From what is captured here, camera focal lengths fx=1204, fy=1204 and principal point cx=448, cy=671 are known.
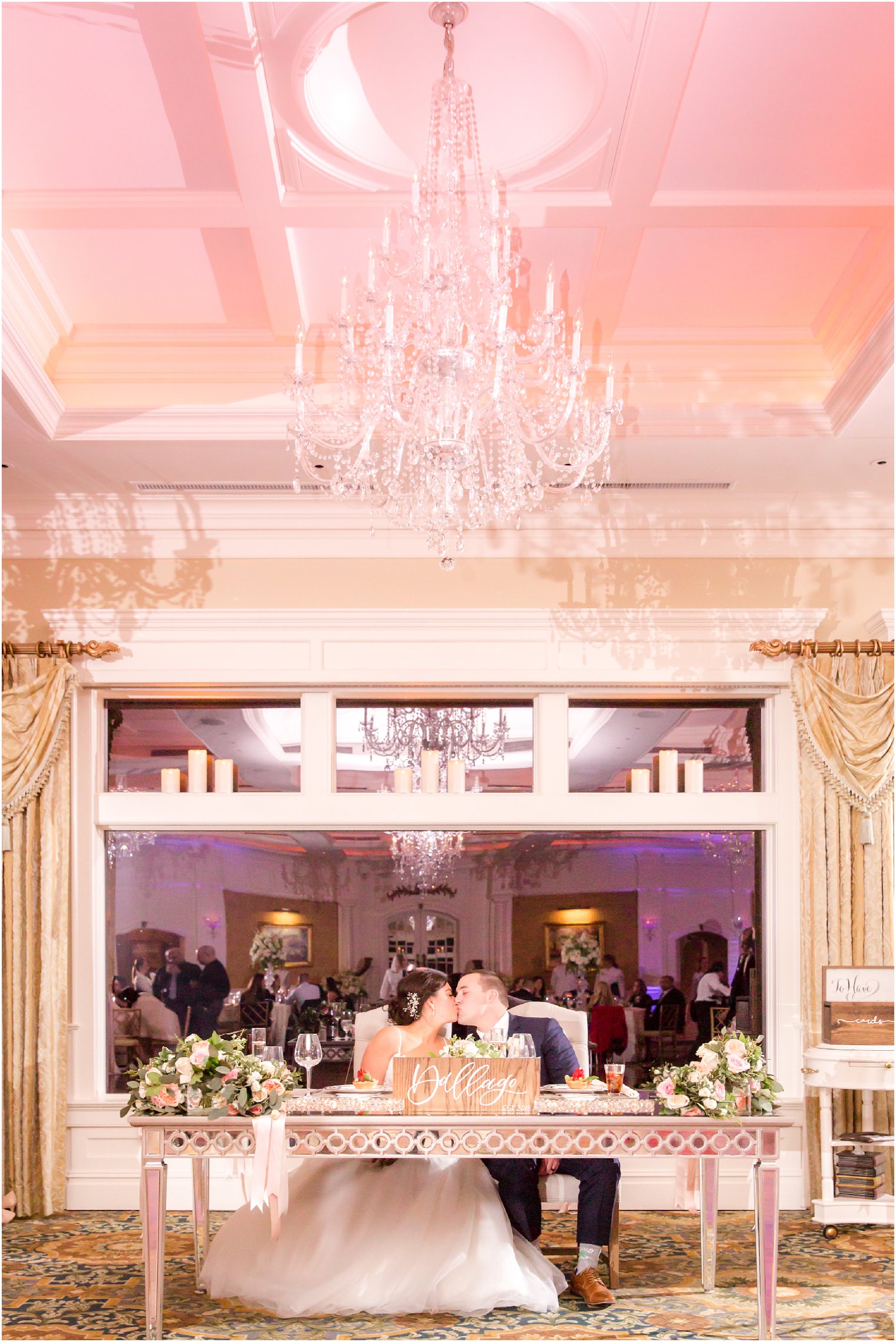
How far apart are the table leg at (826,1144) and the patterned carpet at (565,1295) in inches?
9.0

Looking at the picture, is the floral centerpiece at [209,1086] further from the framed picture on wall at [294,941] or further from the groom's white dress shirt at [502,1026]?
the framed picture on wall at [294,941]

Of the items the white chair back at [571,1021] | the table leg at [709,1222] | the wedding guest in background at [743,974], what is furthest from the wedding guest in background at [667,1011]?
the table leg at [709,1222]

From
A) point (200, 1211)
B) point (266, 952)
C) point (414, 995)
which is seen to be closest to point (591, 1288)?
point (414, 995)

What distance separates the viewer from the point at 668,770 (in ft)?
21.8

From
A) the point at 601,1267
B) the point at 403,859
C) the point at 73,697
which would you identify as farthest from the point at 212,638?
the point at 601,1267

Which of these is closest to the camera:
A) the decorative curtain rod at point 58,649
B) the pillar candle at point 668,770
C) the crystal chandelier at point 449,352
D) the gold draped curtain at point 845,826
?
the crystal chandelier at point 449,352

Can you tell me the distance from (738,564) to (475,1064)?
3.35 meters

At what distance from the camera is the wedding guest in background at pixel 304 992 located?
650cm

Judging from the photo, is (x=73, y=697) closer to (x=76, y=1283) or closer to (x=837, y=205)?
(x=76, y=1283)

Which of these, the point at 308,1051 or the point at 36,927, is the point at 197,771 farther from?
the point at 308,1051

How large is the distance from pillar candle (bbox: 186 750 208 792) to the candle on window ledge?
1.19 meters

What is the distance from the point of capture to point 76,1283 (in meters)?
4.85

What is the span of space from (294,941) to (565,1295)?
2.45m

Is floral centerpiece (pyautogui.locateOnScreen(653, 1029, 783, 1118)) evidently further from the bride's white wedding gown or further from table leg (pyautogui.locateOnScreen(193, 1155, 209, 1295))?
table leg (pyautogui.locateOnScreen(193, 1155, 209, 1295))
